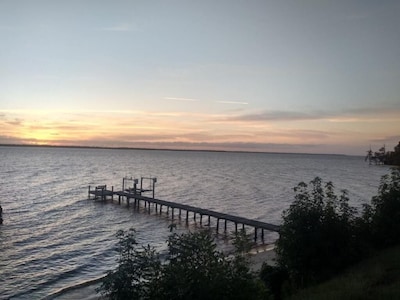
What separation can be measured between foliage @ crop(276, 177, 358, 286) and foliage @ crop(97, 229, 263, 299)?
7.47m

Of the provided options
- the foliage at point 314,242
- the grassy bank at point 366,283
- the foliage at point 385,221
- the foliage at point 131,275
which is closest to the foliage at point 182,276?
the foliage at point 131,275

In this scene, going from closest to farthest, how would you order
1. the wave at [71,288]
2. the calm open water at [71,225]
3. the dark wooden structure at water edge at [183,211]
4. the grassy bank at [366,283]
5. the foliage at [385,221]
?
the grassy bank at [366,283]
the wave at [71,288]
the foliage at [385,221]
the calm open water at [71,225]
the dark wooden structure at water edge at [183,211]

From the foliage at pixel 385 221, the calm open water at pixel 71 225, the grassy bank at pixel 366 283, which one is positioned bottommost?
the calm open water at pixel 71 225

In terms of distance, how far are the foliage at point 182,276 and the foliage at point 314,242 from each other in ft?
24.5

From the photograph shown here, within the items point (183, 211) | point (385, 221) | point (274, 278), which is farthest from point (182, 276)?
point (183, 211)

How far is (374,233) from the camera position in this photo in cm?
2062

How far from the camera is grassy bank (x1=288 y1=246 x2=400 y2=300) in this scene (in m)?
12.7

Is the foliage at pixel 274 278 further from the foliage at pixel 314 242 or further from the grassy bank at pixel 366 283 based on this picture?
the grassy bank at pixel 366 283

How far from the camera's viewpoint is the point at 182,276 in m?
9.08

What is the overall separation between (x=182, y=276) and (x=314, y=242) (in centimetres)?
927

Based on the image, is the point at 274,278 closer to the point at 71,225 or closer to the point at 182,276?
the point at 182,276

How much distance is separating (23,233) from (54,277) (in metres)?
12.5

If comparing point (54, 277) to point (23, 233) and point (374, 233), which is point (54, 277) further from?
point (374, 233)

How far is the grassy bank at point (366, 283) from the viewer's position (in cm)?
1270
